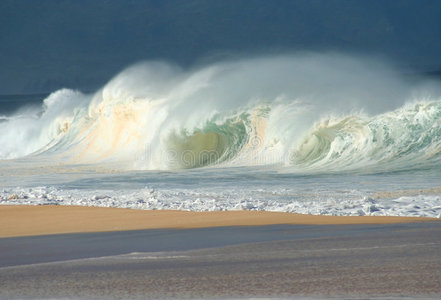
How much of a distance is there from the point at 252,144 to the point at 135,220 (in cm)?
1205

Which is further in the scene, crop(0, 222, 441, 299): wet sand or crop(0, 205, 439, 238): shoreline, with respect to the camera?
crop(0, 205, 439, 238): shoreline

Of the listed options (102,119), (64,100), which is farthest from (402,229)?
(64,100)

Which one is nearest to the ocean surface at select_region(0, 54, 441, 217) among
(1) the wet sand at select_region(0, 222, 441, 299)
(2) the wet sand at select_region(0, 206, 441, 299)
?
(2) the wet sand at select_region(0, 206, 441, 299)

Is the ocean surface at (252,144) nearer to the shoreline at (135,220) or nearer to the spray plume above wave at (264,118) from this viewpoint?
the spray plume above wave at (264,118)

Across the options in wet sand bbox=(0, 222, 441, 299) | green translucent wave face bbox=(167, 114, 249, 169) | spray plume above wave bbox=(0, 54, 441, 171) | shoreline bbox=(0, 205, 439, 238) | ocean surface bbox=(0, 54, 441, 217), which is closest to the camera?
wet sand bbox=(0, 222, 441, 299)

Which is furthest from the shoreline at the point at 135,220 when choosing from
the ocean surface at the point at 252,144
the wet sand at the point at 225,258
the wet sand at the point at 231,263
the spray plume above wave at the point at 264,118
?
the spray plume above wave at the point at 264,118

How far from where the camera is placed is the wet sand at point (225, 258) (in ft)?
16.1

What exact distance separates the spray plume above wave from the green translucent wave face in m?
0.03

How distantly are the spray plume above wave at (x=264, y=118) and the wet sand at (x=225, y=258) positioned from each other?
838 cm

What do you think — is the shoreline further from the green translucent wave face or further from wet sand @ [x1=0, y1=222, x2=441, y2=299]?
the green translucent wave face

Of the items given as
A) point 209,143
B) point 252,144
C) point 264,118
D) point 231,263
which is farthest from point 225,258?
point 264,118

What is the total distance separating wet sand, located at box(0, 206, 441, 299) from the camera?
490cm

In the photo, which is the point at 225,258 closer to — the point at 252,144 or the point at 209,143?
the point at 252,144

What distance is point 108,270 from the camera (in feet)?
18.9
